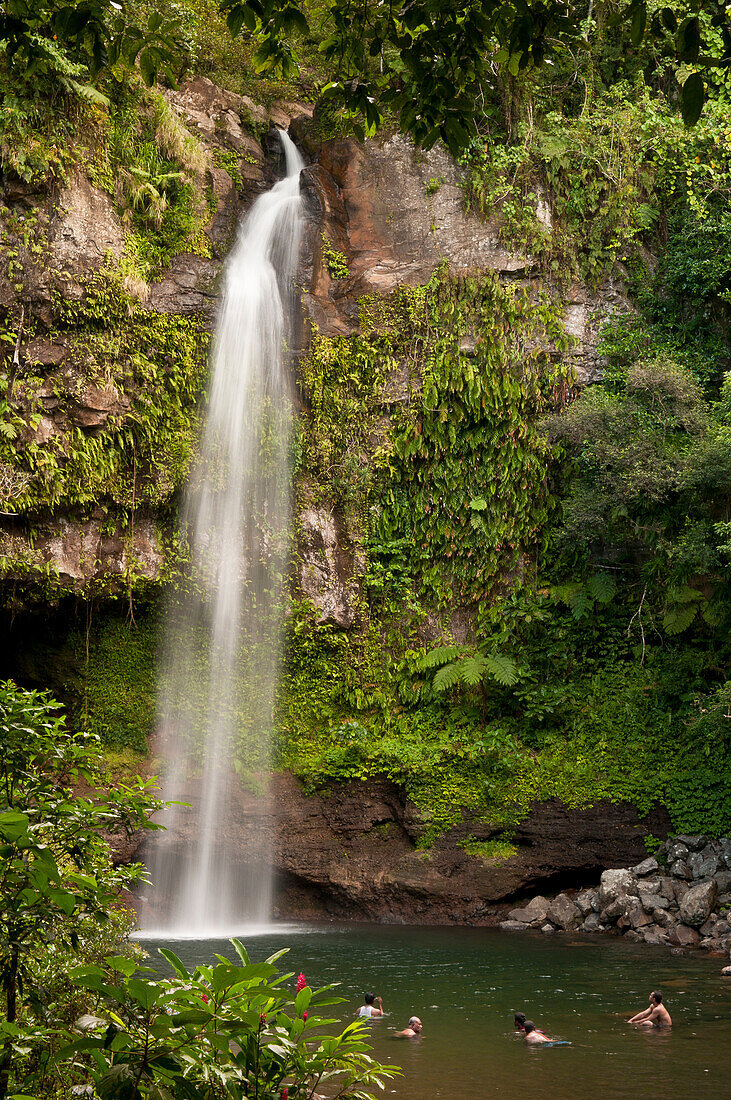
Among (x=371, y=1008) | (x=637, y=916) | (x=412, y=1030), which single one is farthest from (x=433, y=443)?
(x=412, y=1030)

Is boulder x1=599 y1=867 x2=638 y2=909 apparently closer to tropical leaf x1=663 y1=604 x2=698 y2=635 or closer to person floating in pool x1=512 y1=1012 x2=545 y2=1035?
tropical leaf x1=663 y1=604 x2=698 y2=635

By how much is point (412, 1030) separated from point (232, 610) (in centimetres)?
964

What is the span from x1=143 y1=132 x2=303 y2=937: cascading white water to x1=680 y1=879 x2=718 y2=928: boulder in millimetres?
6826

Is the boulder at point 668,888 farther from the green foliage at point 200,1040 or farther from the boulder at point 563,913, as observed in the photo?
the green foliage at point 200,1040

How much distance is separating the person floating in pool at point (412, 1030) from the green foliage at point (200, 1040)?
642 cm

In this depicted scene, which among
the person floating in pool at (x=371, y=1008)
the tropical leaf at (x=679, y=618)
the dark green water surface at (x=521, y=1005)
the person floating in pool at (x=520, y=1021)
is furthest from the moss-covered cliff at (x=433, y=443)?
the person floating in pool at (x=520, y=1021)

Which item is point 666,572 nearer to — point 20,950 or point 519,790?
point 519,790

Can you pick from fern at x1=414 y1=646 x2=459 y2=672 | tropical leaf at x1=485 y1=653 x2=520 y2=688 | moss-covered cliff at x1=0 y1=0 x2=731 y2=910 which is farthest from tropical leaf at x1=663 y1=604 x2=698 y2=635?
fern at x1=414 y1=646 x2=459 y2=672

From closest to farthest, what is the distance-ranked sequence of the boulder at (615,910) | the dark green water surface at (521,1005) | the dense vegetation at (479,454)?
1. the dark green water surface at (521,1005)
2. the boulder at (615,910)
3. the dense vegetation at (479,454)

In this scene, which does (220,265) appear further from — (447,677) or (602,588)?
A: (602,588)

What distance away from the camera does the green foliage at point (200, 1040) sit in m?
2.07

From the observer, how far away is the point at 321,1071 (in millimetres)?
2174

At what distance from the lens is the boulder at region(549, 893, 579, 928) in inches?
535

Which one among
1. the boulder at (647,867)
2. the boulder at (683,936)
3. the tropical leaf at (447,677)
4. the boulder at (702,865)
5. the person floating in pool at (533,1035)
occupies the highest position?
the tropical leaf at (447,677)
